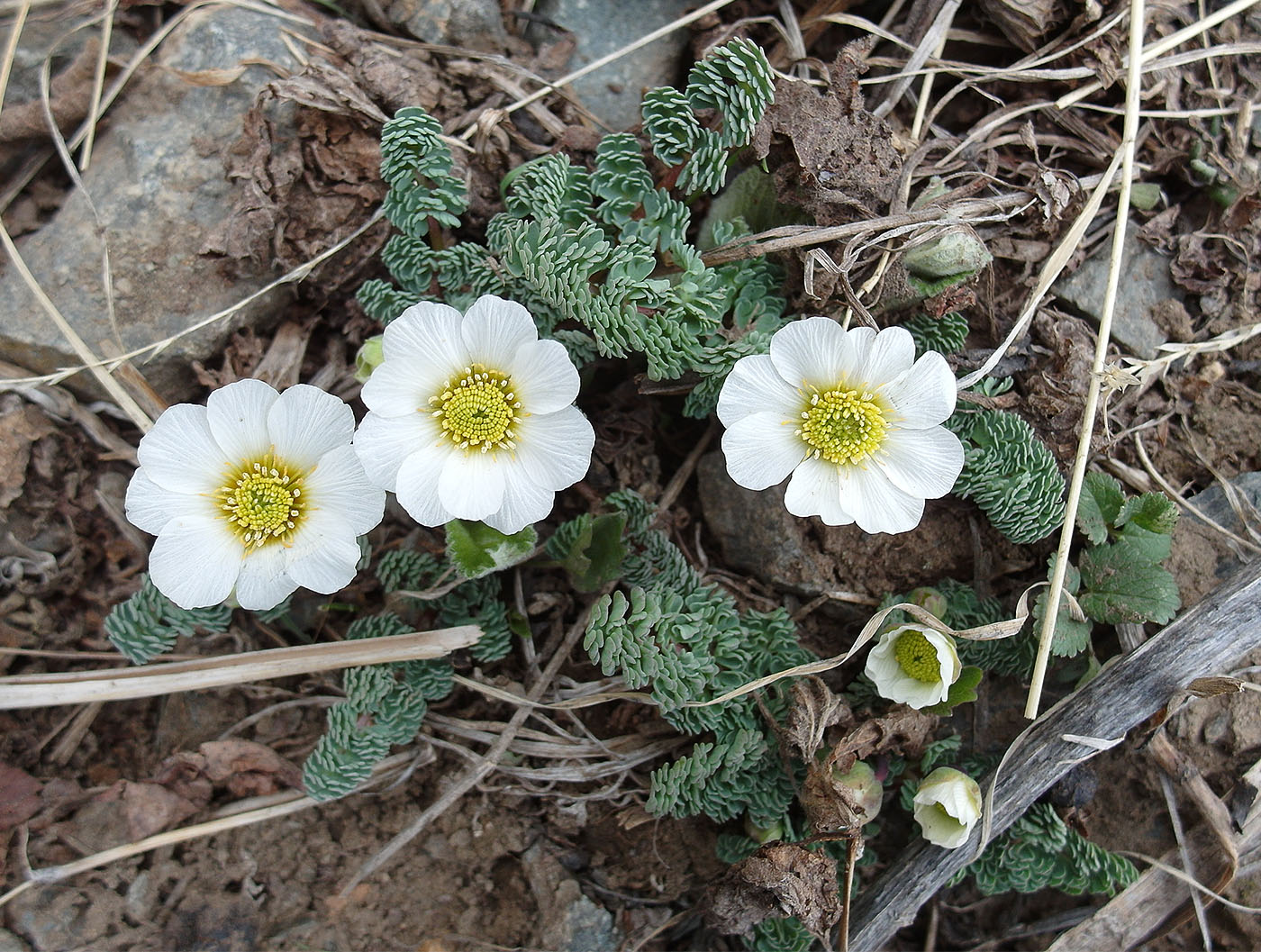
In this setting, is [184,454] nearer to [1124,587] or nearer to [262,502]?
[262,502]

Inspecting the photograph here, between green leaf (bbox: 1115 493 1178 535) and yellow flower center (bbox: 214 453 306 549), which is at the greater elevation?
yellow flower center (bbox: 214 453 306 549)

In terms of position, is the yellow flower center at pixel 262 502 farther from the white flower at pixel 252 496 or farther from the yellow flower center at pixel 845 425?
the yellow flower center at pixel 845 425

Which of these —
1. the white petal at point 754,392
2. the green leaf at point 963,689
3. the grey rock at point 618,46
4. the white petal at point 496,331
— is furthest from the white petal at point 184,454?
the green leaf at point 963,689

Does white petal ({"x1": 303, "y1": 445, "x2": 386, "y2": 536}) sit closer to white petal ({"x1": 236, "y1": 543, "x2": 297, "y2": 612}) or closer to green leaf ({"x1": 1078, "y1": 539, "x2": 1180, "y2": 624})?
white petal ({"x1": 236, "y1": 543, "x2": 297, "y2": 612})

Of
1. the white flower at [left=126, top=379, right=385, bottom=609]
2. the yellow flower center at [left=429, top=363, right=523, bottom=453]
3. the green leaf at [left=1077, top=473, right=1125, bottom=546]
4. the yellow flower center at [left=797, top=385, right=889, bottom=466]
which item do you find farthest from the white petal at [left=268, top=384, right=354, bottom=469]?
the green leaf at [left=1077, top=473, right=1125, bottom=546]

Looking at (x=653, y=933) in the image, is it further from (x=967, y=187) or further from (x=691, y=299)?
(x=967, y=187)

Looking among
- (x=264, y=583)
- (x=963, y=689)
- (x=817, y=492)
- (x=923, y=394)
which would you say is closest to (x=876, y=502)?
(x=817, y=492)
